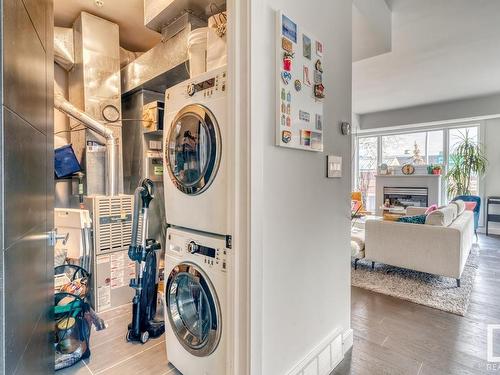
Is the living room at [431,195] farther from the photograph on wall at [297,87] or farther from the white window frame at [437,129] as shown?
the photograph on wall at [297,87]

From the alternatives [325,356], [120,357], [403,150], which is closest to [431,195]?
[403,150]

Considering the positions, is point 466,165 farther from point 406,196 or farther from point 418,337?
point 418,337

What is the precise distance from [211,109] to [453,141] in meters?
7.16

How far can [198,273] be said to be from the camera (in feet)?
4.87

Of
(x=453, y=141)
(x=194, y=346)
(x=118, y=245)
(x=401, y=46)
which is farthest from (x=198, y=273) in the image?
(x=453, y=141)

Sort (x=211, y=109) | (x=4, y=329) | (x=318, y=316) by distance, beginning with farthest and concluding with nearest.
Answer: (x=318, y=316) < (x=211, y=109) < (x=4, y=329)

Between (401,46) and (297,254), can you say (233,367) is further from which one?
(401,46)

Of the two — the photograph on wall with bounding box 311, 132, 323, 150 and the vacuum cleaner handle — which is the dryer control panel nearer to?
the vacuum cleaner handle

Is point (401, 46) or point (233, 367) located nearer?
point (233, 367)

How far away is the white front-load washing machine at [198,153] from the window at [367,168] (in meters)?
7.35

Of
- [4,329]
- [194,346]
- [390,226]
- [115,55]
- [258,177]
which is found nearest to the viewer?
[4,329]

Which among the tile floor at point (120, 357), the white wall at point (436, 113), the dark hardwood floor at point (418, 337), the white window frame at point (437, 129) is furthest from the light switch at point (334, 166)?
the white window frame at point (437, 129)

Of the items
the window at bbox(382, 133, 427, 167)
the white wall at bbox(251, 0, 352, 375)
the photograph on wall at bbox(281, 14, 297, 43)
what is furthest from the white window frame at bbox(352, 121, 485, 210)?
the photograph on wall at bbox(281, 14, 297, 43)

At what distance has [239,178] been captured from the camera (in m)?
1.23
